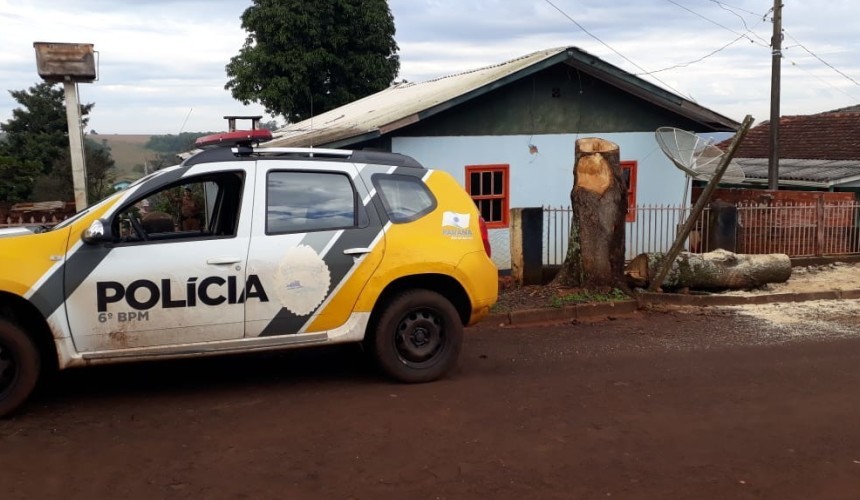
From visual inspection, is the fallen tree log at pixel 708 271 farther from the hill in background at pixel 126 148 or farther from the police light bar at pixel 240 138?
the hill in background at pixel 126 148

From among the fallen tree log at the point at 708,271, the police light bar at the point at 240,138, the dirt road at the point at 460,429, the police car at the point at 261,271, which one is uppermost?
the police light bar at the point at 240,138

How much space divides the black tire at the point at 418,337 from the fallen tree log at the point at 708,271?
493 cm

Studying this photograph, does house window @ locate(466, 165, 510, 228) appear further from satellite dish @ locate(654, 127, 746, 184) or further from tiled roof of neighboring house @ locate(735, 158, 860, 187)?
tiled roof of neighboring house @ locate(735, 158, 860, 187)

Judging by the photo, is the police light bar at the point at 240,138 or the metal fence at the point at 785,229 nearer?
the police light bar at the point at 240,138

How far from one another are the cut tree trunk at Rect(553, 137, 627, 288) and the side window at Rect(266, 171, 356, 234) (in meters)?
4.78

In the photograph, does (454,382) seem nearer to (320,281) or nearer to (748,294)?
(320,281)

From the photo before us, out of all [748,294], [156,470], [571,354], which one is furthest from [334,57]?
[156,470]

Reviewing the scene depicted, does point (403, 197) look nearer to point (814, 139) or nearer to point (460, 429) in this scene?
point (460, 429)

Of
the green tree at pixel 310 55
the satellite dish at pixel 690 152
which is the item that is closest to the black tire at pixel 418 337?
the satellite dish at pixel 690 152

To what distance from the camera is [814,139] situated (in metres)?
24.0

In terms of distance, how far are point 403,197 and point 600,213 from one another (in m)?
4.45

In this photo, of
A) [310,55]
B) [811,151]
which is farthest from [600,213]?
[310,55]

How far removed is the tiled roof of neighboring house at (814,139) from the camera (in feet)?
73.2

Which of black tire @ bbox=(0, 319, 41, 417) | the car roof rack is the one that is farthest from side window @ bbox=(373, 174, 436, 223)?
black tire @ bbox=(0, 319, 41, 417)
